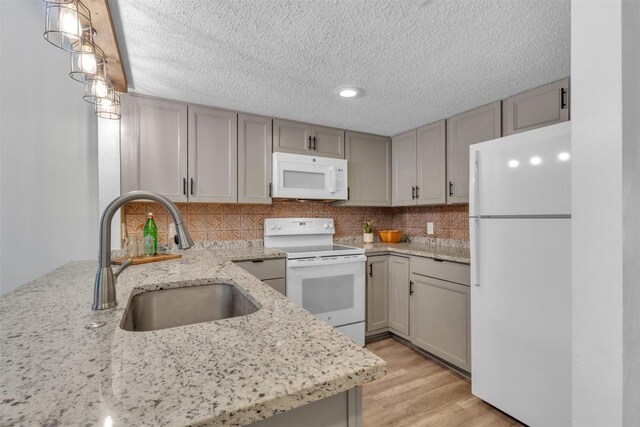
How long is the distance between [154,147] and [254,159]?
79cm

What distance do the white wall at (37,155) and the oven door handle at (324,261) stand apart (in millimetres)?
1437

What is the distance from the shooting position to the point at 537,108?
6.56ft

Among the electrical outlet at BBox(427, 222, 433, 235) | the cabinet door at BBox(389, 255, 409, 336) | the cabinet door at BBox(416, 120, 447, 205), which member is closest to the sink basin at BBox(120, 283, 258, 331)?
the cabinet door at BBox(389, 255, 409, 336)

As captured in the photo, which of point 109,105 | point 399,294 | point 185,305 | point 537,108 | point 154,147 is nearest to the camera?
point 185,305

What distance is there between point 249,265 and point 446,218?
2.03 m

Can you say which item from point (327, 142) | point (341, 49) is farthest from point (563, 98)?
point (327, 142)

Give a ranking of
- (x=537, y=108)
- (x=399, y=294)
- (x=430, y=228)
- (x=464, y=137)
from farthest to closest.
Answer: (x=430, y=228) → (x=399, y=294) → (x=464, y=137) → (x=537, y=108)

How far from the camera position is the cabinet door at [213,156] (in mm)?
2375

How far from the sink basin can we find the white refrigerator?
153cm

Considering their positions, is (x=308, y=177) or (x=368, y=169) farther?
(x=368, y=169)

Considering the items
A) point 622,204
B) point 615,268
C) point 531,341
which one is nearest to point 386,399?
point 531,341

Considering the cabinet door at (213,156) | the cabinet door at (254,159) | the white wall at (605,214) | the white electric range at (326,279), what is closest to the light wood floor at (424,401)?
the white electric range at (326,279)

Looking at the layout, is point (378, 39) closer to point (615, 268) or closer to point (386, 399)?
point (615, 268)

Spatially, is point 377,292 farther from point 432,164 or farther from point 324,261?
point 432,164
